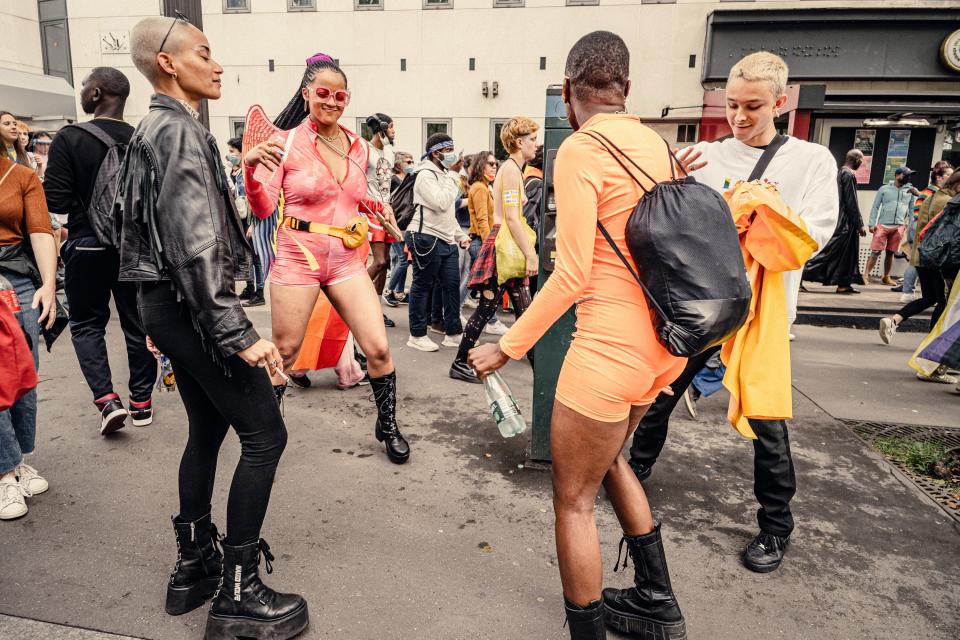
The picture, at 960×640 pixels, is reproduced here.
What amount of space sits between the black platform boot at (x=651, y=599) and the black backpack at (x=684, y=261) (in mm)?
→ 835

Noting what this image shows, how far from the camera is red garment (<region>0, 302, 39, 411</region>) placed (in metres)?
2.74

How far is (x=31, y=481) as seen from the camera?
10.7 feet

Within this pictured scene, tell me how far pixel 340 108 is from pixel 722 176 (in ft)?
6.79

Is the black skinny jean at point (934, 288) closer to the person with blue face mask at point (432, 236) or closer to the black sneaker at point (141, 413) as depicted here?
the person with blue face mask at point (432, 236)

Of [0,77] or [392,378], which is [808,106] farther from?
[0,77]

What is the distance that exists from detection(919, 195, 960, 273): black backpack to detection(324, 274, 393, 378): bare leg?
203 inches

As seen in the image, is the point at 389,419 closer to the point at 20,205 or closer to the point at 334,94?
the point at 334,94

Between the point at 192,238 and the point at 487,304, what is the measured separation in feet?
11.9

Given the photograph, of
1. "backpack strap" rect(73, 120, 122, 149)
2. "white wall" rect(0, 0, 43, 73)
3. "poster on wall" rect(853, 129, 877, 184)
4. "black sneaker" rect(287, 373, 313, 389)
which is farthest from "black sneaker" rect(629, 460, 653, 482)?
"white wall" rect(0, 0, 43, 73)

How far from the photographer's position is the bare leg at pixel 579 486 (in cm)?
191

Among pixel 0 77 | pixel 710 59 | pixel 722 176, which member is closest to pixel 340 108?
pixel 722 176


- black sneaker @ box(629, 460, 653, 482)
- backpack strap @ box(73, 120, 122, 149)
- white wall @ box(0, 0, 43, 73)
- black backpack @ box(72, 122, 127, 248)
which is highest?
white wall @ box(0, 0, 43, 73)

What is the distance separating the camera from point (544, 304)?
1.87m

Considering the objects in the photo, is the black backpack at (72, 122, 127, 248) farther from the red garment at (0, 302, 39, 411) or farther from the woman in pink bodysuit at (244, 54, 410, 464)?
the woman in pink bodysuit at (244, 54, 410, 464)
